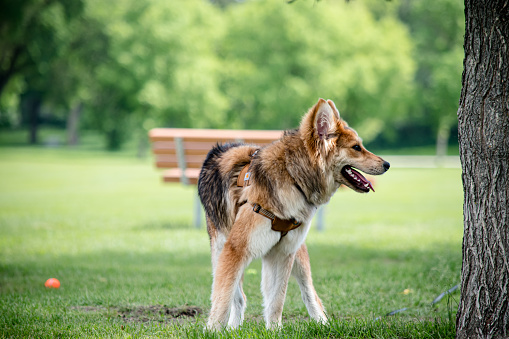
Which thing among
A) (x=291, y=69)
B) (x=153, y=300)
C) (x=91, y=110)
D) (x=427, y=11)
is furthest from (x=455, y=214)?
(x=91, y=110)

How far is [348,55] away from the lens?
154 feet

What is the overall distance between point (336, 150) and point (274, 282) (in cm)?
123

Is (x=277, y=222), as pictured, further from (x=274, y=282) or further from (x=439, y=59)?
(x=439, y=59)

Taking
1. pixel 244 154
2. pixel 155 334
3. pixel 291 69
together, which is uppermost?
pixel 291 69

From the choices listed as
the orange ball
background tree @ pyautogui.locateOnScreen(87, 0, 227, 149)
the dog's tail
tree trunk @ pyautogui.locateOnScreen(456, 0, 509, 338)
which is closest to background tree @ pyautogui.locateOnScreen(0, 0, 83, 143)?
background tree @ pyautogui.locateOnScreen(87, 0, 227, 149)

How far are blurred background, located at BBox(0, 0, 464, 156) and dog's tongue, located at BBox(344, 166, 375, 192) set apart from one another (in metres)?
38.6

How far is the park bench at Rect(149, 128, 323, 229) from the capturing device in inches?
399

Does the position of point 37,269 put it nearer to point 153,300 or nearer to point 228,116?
point 153,300

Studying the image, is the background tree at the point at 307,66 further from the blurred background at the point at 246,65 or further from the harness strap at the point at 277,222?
the harness strap at the point at 277,222

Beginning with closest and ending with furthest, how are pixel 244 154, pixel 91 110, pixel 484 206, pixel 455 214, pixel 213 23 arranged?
pixel 484 206 < pixel 244 154 < pixel 455 214 < pixel 213 23 < pixel 91 110

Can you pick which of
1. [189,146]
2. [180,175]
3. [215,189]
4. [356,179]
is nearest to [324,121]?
[356,179]

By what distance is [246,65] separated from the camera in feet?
149

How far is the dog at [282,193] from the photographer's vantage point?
406 cm

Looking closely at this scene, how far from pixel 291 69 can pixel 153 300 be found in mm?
40960
